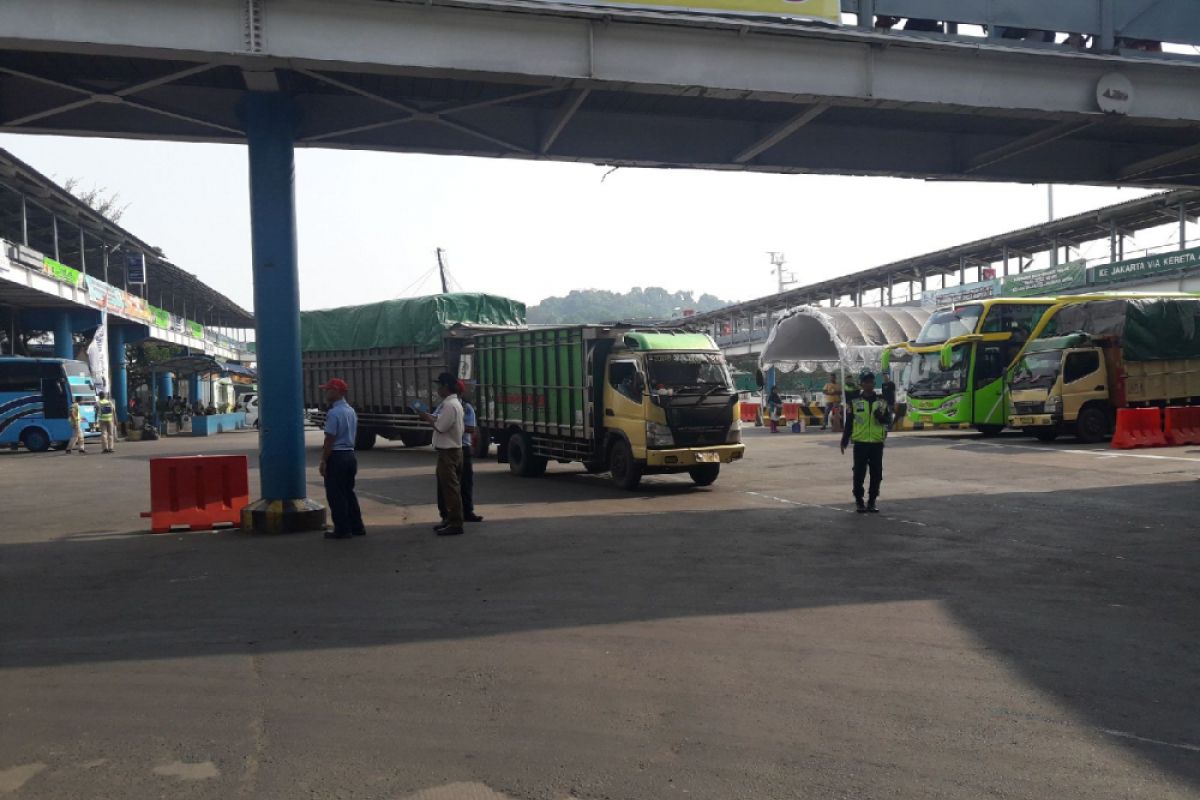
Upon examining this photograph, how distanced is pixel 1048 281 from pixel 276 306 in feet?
125

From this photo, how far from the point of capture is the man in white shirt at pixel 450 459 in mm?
11414

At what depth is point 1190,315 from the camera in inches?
968

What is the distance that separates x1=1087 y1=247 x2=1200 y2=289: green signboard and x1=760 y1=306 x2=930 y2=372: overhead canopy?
264 inches

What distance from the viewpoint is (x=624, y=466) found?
53.2ft

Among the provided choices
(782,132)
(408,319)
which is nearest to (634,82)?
(782,132)

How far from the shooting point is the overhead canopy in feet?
123

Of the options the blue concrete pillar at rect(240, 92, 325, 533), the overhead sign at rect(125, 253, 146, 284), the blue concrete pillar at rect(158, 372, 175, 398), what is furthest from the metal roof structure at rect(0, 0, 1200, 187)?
the blue concrete pillar at rect(158, 372, 175, 398)

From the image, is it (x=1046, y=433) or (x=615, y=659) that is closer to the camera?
(x=615, y=659)

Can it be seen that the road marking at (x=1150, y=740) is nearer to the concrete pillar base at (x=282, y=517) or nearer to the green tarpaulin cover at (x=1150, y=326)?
the concrete pillar base at (x=282, y=517)

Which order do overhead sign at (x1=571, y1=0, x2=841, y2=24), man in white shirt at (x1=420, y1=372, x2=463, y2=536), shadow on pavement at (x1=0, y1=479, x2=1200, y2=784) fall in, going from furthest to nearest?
man in white shirt at (x1=420, y1=372, x2=463, y2=536), overhead sign at (x1=571, y1=0, x2=841, y2=24), shadow on pavement at (x1=0, y1=479, x2=1200, y2=784)

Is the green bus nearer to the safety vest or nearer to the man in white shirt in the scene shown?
the safety vest

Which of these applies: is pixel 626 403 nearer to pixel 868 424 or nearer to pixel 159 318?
pixel 868 424

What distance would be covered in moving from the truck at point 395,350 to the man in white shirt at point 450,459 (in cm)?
1037

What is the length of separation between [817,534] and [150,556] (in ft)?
23.3
